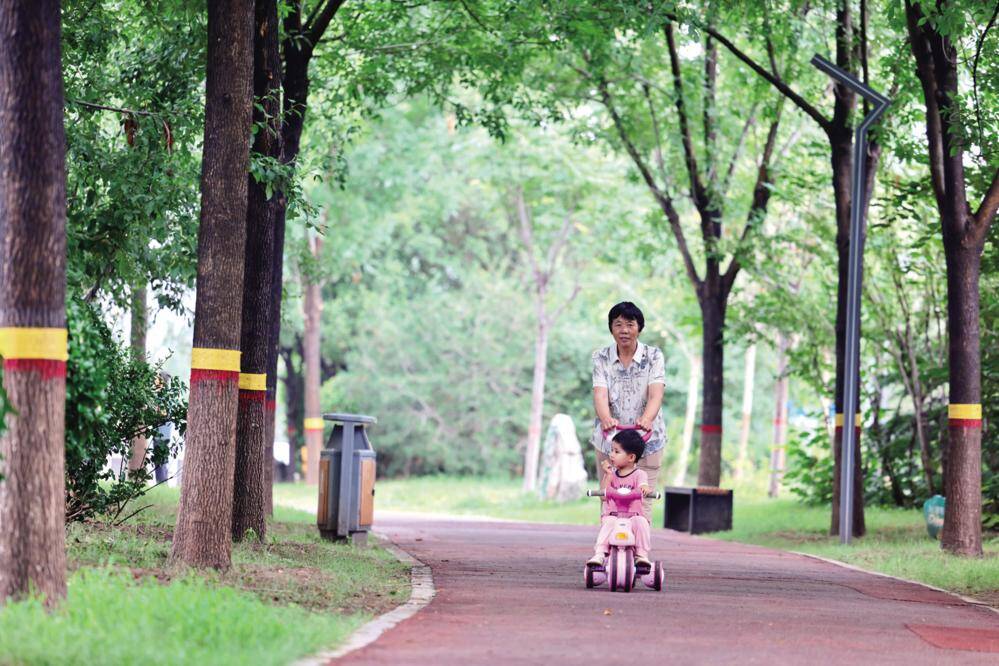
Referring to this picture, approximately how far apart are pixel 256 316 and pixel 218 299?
2.33 meters

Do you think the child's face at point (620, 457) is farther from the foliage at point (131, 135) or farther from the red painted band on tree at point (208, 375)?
the foliage at point (131, 135)

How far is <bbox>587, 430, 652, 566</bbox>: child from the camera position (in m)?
10.2

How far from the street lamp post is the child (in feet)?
24.1

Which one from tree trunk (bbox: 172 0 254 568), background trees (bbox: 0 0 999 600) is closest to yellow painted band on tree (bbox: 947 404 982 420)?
background trees (bbox: 0 0 999 600)

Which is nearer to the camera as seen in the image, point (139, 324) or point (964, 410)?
point (964, 410)

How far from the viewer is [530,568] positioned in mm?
12570

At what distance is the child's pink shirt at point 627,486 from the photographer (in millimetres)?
10305

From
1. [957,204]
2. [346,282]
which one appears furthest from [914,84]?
[346,282]

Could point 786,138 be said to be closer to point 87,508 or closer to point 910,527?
point 910,527

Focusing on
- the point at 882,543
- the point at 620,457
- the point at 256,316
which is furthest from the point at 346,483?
the point at 882,543

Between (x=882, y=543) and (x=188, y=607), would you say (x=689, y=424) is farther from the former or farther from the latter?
(x=188, y=607)

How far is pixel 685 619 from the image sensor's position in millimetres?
8930

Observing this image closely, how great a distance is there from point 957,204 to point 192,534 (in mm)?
9541

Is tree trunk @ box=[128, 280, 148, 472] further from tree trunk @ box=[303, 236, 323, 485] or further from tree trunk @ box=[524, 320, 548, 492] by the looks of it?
tree trunk @ box=[524, 320, 548, 492]
